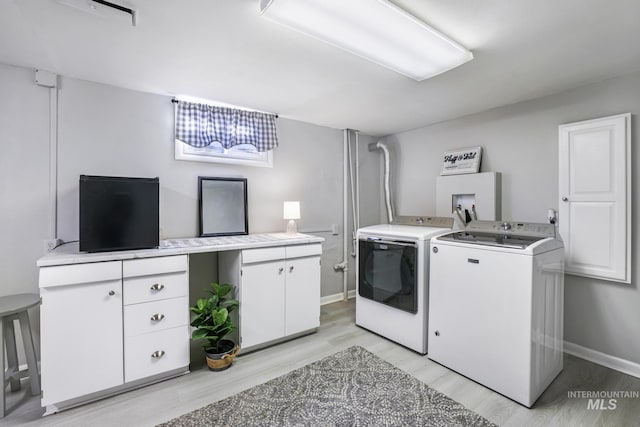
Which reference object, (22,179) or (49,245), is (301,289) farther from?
(22,179)

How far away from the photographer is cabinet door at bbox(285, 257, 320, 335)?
2691mm

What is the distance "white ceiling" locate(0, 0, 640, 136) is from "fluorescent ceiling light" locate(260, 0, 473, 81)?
0.22 feet

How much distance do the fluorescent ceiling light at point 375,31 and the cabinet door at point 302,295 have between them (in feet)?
5.97

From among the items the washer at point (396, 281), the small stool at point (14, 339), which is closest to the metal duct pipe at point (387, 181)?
the washer at point (396, 281)

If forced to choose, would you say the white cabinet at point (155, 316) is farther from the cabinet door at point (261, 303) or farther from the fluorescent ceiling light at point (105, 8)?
the fluorescent ceiling light at point (105, 8)

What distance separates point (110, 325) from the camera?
1.89 m

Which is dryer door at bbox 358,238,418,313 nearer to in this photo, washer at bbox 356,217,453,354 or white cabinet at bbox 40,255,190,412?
washer at bbox 356,217,453,354

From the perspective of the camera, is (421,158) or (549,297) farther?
(421,158)

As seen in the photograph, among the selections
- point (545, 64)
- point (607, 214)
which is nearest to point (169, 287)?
point (545, 64)

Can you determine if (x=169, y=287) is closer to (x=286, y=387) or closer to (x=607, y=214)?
(x=286, y=387)

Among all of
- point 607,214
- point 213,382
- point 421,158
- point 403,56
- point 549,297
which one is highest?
point 403,56

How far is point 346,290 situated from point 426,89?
2608 millimetres

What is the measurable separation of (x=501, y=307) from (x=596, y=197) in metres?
1.31

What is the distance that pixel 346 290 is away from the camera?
3.92 meters
